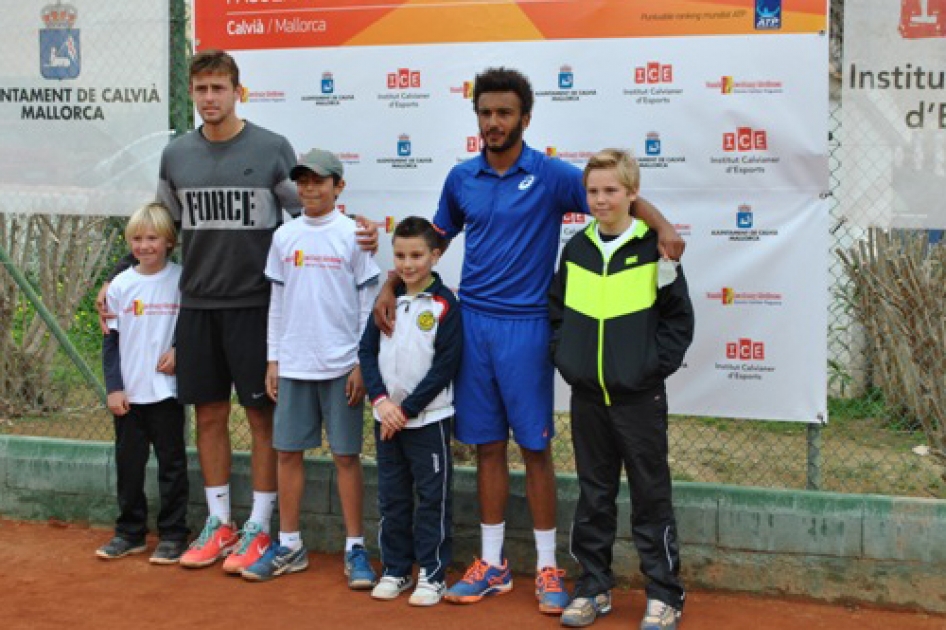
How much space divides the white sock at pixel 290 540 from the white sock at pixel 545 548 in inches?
46.8

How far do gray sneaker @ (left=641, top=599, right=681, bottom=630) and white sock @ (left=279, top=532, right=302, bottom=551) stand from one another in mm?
1740

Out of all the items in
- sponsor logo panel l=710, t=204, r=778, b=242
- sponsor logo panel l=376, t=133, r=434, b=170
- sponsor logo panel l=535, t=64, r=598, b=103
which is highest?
sponsor logo panel l=535, t=64, r=598, b=103

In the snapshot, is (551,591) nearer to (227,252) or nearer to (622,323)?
(622,323)

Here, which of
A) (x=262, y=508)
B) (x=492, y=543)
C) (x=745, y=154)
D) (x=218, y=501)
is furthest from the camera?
(x=218, y=501)

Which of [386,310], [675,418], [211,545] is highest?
[386,310]

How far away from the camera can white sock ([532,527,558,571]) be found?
541 cm

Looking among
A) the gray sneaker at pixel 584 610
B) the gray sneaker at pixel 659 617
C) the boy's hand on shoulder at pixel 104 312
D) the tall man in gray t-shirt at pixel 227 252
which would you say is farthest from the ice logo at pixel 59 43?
the gray sneaker at pixel 659 617

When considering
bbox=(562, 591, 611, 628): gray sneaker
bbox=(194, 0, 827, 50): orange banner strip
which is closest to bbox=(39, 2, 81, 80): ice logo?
bbox=(194, 0, 827, 50): orange banner strip

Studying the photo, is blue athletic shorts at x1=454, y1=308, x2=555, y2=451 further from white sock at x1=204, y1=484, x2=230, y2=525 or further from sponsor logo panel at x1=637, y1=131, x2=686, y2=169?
white sock at x1=204, y1=484, x2=230, y2=525

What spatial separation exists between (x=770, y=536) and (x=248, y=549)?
2382 mm

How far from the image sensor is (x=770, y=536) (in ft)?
17.9

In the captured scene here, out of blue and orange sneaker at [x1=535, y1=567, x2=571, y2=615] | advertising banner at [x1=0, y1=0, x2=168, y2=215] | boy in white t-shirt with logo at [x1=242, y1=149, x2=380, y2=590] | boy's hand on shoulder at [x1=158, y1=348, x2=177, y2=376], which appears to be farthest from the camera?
advertising banner at [x1=0, y1=0, x2=168, y2=215]

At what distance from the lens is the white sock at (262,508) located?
19.4 ft

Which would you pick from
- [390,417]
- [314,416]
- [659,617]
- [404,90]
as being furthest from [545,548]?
[404,90]
